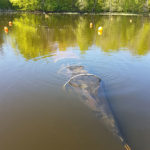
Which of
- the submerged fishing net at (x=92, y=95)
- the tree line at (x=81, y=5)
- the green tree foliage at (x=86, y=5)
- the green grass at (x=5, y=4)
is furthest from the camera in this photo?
the green tree foliage at (x=86, y=5)

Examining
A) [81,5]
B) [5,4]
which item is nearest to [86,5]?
[81,5]

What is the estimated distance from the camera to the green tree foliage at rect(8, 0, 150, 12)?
47.4m

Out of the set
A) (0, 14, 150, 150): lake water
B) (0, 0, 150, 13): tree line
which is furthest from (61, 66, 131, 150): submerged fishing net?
(0, 0, 150, 13): tree line

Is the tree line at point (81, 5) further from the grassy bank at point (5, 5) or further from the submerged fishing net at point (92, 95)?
the submerged fishing net at point (92, 95)

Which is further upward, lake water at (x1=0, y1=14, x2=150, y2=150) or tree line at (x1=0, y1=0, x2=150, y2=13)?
tree line at (x1=0, y1=0, x2=150, y2=13)

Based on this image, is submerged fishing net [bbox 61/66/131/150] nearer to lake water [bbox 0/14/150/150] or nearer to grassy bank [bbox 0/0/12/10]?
lake water [bbox 0/14/150/150]

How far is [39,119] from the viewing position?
4762 millimetres


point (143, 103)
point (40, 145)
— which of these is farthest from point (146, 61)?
point (40, 145)

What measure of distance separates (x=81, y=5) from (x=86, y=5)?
179cm

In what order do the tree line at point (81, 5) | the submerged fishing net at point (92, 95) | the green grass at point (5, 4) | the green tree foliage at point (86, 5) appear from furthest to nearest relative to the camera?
the green tree foliage at point (86, 5)
the tree line at point (81, 5)
the green grass at point (5, 4)
the submerged fishing net at point (92, 95)

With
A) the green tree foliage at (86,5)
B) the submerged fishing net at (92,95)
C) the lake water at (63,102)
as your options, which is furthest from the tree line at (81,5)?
the submerged fishing net at (92,95)

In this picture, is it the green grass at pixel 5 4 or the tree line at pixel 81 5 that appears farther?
the tree line at pixel 81 5

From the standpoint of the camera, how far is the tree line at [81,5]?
153 feet

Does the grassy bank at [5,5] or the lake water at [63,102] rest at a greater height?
Result: the grassy bank at [5,5]
